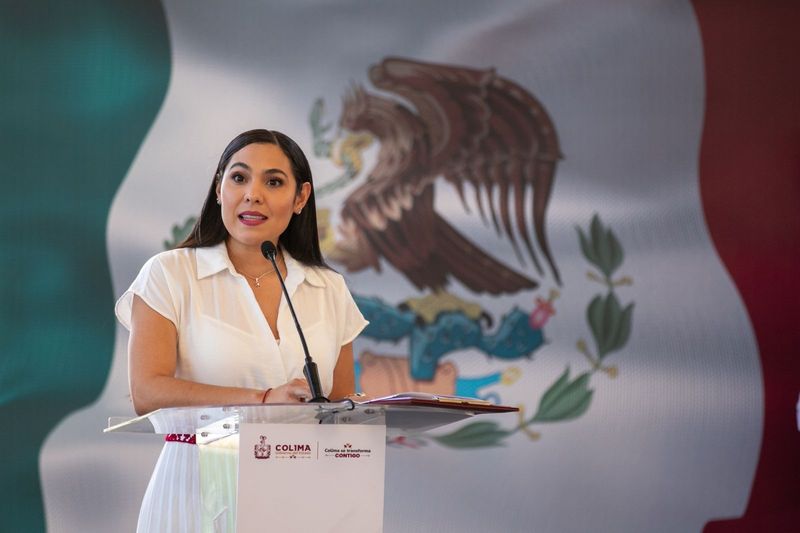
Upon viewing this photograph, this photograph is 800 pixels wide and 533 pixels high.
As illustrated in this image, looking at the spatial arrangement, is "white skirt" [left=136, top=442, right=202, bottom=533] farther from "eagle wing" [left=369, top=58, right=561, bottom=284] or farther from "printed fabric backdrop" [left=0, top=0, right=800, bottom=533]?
"eagle wing" [left=369, top=58, right=561, bottom=284]

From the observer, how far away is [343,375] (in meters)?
2.38

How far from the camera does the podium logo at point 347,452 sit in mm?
1692

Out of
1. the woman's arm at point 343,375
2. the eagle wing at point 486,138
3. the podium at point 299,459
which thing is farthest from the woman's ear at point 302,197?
the eagle wing at point 486,138

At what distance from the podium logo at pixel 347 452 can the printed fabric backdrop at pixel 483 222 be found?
232cm

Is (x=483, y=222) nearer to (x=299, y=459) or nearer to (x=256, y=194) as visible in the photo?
(x=256, y=194)

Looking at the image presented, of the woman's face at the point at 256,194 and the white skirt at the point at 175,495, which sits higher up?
the woman's face at the point at 256,194

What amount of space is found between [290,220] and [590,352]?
215 cm

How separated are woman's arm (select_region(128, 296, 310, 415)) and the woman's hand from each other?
9 centimetres

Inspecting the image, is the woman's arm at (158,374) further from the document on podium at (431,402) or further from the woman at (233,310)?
the document on podium at (431,402)

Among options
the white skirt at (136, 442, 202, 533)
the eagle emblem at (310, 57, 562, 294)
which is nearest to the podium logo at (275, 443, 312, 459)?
the white skirt at (136, 442, 202, 533)

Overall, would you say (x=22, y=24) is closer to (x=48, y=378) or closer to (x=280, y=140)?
(x=48, y=378)

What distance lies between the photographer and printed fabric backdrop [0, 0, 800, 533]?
3857 millimetres

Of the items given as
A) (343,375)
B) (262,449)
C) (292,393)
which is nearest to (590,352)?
(343,375)

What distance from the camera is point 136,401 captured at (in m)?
2.05
